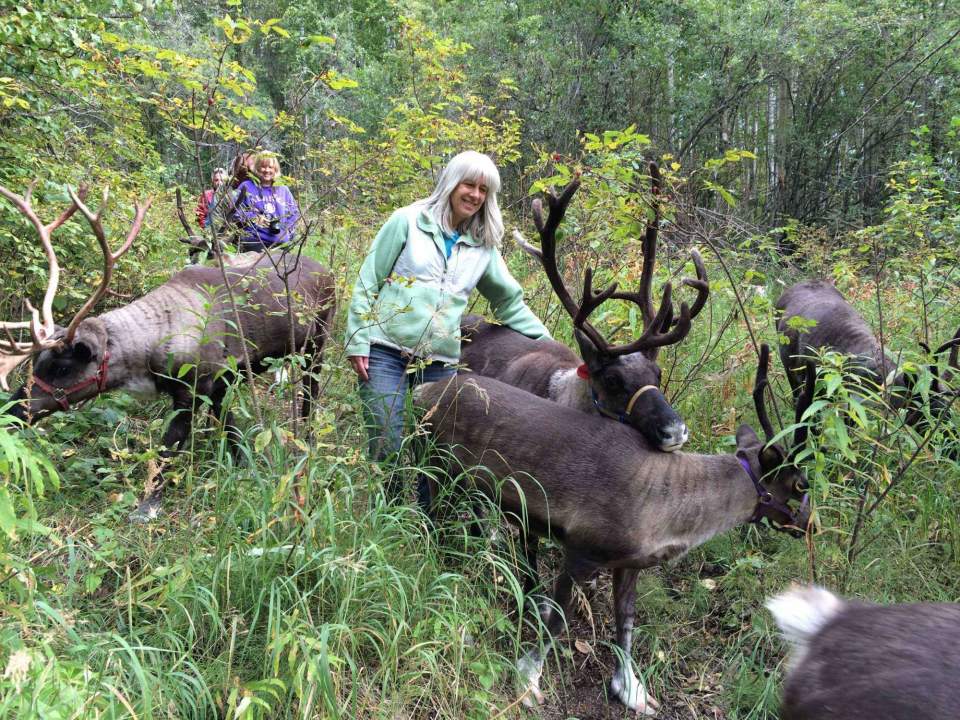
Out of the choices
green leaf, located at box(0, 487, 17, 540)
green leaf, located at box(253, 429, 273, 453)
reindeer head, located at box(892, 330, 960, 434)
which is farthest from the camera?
reindeer head, located at box(892, 330, 960, 434)

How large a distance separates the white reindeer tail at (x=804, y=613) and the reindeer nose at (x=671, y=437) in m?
1.31

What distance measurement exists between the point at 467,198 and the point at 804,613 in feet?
9.23

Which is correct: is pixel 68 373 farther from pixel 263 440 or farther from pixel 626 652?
pixel 626 652

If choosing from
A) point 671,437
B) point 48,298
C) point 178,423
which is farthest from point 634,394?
point 178,423

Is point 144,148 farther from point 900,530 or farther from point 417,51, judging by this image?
point 900,530

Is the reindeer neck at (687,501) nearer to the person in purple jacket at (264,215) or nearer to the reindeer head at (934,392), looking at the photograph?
the reindeer head at (934,392)

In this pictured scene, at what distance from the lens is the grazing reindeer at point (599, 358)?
3807 mm

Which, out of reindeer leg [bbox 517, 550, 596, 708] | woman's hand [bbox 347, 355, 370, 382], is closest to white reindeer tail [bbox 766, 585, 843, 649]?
reindeer leg [bbox 517, 550, 596, 708]

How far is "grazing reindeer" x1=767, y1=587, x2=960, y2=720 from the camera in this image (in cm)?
195

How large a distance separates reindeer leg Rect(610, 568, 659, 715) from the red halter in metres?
3.28

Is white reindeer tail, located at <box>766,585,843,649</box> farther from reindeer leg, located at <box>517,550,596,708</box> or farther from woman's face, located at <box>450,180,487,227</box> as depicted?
woman's face, located at <box>450,180,487,227</box>

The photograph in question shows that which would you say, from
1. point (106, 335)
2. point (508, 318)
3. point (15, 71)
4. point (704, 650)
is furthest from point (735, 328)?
point (15, 71)

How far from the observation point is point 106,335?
4617mm

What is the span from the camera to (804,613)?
2332 mm
